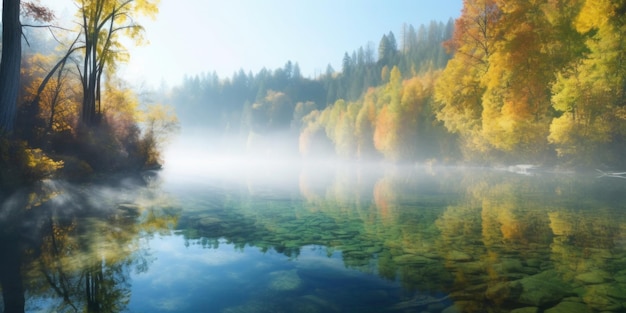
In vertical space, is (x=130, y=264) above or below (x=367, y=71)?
below

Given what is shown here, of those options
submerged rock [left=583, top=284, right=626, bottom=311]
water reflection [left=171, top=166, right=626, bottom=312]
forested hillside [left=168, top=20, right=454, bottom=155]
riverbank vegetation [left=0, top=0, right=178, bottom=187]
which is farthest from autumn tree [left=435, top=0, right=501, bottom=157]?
forested hillside [left=168, top=20, right=454, bottom=155]

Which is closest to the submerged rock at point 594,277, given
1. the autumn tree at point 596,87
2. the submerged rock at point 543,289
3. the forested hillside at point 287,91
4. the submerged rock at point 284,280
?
the submerged rock at point 543,289

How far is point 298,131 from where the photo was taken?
384 ft

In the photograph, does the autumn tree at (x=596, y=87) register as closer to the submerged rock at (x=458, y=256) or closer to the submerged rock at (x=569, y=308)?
the submerged rock at (x=458, y=256)

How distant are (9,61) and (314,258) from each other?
14032mm

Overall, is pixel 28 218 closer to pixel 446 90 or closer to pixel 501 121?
pixel 501 121

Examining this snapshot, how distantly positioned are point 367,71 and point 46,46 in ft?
315

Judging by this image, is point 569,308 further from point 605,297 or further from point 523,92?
point 523,92

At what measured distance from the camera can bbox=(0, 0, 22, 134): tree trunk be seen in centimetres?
1259

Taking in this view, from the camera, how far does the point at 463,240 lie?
823 cm

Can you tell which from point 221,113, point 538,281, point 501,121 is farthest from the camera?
point 221,113

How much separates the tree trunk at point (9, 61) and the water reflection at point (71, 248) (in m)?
3.04

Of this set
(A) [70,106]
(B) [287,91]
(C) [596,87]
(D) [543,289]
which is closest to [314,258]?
(D) [543,289]

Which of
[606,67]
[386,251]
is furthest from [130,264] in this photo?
[606,67]
